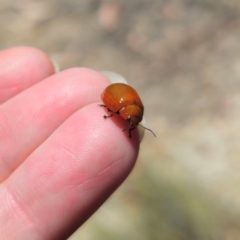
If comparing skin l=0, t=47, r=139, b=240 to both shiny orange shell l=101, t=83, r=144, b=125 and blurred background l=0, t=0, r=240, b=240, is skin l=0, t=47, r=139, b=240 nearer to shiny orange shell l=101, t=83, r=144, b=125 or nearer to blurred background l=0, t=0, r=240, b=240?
shiny orange shell l=101, t=83, r=144, b=125

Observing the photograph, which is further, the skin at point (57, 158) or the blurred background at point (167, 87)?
the blurred background at point (167, 87)

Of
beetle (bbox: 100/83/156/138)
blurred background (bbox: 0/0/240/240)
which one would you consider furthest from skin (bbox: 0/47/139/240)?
blurred background (bbox: 0/0/240/240)

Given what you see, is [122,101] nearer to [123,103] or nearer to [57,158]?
[123,103]

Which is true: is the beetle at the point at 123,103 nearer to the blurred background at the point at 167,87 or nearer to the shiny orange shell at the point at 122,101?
the shiny orange shell at the point at 122,101

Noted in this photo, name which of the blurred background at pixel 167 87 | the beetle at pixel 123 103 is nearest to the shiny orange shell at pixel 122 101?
the beetle at pixel 123 103

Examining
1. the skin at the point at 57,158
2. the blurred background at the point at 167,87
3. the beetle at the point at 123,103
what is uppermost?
the beetle at the point at 123,103

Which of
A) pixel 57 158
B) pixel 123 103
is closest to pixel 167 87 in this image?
pixel 123 103
